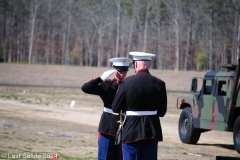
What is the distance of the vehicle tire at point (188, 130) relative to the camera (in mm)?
16562

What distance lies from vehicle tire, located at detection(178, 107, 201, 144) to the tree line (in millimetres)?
52116

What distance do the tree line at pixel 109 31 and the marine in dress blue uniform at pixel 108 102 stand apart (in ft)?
199

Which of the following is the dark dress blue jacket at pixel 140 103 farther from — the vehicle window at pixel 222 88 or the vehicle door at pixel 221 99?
the vehicle window at pixel 222 88

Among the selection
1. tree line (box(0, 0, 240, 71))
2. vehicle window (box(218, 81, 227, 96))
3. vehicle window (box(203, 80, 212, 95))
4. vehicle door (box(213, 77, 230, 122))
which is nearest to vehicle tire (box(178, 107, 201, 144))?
vehicle window (box(203, 80, 212, 95))

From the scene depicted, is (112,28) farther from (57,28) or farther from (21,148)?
(21,148)

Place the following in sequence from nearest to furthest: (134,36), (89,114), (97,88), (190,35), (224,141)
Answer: (97,88) → (224,141) → (89,114) → (190,35) → (134,36)

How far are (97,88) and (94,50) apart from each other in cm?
9954

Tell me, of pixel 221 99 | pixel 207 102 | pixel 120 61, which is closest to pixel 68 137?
pixel 207 102

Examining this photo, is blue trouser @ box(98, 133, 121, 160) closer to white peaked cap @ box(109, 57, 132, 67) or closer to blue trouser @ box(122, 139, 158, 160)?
white peaked cap @ box(109, 57, 132, 67)

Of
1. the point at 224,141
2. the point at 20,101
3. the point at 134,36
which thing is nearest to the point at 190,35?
A: the point at 134,36

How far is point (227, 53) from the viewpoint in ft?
219

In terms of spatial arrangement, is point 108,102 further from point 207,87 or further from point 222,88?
point 207,87

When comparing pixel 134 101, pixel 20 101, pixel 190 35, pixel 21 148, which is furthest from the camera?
pixel 190 35

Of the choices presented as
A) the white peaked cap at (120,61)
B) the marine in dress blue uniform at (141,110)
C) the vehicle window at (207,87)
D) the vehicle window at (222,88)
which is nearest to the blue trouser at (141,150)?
the marine in dress blue uniform at (141,110)
